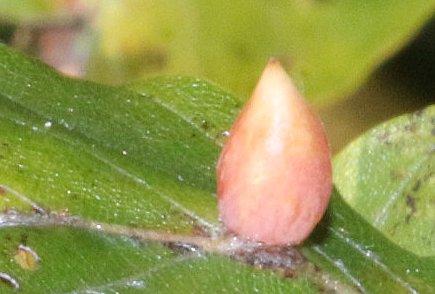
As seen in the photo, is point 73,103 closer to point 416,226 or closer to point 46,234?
point 46,234

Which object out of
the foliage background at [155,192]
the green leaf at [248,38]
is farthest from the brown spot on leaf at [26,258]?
the green leaf at [248,38]

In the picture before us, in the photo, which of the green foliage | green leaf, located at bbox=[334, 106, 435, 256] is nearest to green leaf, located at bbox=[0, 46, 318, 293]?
the green foliage

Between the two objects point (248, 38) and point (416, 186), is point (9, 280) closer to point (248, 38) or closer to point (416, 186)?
point (416, 186)

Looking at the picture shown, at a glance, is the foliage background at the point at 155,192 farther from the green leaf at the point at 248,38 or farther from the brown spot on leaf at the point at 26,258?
the green leaf at the point at 248,38

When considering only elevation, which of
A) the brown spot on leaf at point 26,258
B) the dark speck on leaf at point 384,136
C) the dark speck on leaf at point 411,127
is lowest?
the brown spot on leaf at point 26,258

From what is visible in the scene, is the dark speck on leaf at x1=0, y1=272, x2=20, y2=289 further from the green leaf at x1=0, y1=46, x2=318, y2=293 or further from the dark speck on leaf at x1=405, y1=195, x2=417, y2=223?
the dark speck on leaf at x1=405, y1=195, x2=417, y2=223

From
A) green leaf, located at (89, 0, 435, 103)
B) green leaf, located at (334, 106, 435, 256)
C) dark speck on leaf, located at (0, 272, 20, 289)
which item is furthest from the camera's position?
green leaf, located at (89, 0, 435, 103)
